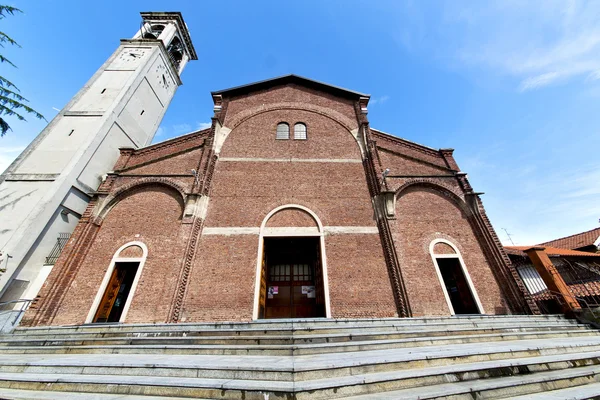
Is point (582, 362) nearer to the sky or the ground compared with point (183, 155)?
nearer to the ground

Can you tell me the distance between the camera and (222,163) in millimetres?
11109

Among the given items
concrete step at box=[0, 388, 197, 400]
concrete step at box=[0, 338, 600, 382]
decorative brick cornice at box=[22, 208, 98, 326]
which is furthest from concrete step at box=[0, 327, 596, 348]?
concrete step at box=[0, 388, 197, 400]

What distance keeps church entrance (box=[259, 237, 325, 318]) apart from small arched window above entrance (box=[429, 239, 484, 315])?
15.0 feet

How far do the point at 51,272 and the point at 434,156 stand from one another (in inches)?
654

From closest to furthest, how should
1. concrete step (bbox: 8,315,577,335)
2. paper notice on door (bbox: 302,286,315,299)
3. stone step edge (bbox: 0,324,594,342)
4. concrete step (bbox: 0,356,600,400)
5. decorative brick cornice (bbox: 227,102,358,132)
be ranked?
concrete step (bbox: 0,356,600,400) → stone step edge (bbox: 0,324,594,342) → concrete step (bbox: 8,315,577,335) → paper notice on door (bbox: 302,286,315,299) → decorative brick cornice (bbox: 227,102,358,132)

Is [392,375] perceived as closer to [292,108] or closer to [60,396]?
[60,396]

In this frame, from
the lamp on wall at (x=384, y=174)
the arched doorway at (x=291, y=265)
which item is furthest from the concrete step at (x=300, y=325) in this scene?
the lamp on wall at (x=384, y=174)

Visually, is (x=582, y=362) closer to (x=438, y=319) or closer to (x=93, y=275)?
(x=438, y=319)

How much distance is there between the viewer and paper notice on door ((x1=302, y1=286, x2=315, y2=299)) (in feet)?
31.1

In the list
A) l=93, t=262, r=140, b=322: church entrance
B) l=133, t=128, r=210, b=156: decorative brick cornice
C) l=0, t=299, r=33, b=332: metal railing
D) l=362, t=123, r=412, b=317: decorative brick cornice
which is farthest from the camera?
l=133, t=128, r=210, b=156: decorative brick cornice

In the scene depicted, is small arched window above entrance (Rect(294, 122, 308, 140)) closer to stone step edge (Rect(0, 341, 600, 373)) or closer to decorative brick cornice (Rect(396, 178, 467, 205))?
decorative brick cornice (Rect(396, 178, 467, 205))

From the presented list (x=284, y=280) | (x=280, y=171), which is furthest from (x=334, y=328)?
(x=280, y=171)

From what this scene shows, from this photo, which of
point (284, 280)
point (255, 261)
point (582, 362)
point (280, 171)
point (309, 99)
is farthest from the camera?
point (309, 99)

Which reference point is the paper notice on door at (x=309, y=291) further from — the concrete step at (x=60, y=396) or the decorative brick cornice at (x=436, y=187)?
the concrete step at (x=60, y=396)
